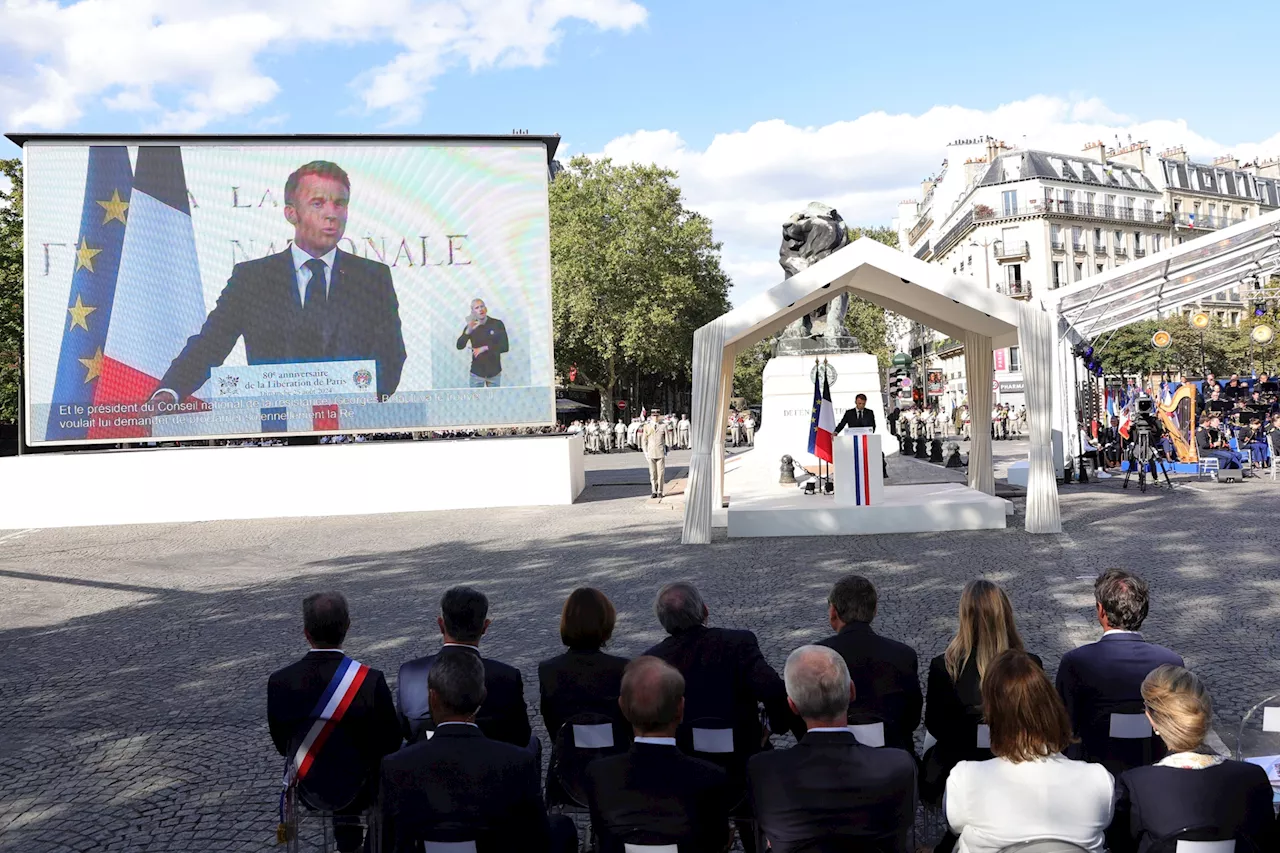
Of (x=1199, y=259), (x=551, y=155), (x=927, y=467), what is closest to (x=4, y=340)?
(x=551, y=155)

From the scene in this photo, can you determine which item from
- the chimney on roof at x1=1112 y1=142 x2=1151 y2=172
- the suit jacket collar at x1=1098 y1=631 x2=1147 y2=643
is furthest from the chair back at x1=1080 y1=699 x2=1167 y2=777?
the chimney on roof at x1=1112 y1=142 x2=1151 y2=172

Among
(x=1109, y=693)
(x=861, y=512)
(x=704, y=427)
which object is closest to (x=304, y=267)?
(x=704, y=427)

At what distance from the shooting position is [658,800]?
3084 millimetres

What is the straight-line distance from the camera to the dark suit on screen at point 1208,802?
2.91 m

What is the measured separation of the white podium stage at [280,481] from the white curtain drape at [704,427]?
6.88m

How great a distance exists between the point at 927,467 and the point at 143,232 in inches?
654

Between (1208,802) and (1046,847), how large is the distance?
45 centimetres

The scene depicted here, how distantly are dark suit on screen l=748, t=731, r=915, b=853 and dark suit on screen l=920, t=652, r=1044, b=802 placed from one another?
3.28 ft

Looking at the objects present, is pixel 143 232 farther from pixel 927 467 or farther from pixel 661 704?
pixel 661 704

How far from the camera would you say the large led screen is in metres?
19.3

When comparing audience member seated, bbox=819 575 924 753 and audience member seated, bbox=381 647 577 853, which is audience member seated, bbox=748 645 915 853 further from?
audience member seated, bbox=819 575 924 753

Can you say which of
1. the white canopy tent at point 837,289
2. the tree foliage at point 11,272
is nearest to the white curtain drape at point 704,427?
the white canopy tent at point 837,289

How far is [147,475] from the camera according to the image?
19.9m

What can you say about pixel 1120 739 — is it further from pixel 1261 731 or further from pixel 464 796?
pixel 464 796
